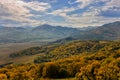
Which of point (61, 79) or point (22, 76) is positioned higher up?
point (22, 76)

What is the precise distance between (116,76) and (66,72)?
183 feet

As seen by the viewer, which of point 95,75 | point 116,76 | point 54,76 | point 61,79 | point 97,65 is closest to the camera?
point 116,76

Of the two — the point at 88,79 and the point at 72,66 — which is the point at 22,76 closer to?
the point at 88,79

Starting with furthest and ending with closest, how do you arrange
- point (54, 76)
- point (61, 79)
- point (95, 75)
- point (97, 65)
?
point (54, 76)
point (61, 79)
point (97, 65)
point (95, 75)

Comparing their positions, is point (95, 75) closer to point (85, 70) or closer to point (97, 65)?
point (85, 70)

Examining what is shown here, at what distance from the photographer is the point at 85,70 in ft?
394

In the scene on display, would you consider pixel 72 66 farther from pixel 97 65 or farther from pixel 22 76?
pixel 22 76

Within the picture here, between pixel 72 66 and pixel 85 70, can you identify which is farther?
pixel 72 66

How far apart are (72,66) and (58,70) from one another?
1068cm

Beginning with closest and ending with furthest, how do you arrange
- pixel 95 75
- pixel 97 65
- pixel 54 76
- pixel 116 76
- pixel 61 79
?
1. pixel 116 76
2. pixel 95 75
3. pixel 97 65
4. pixel 61 79
5. pixel 54 76

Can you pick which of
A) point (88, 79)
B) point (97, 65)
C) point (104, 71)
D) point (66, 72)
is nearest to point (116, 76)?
point (104, 71)

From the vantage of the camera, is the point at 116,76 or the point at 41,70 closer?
A: the point at 116,76

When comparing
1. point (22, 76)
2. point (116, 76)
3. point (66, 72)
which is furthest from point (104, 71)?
point (66, 72)

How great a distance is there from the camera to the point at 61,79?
144375 millimetres
